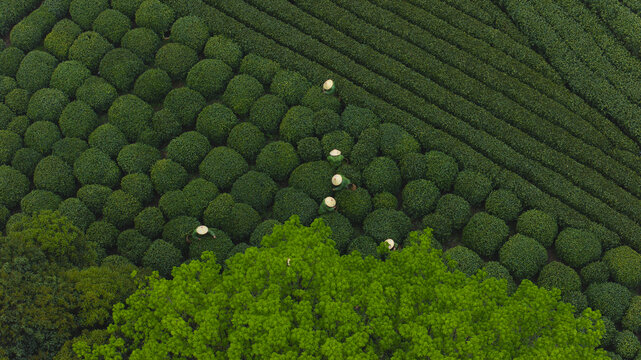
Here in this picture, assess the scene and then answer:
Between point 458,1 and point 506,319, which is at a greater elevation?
point 458,1

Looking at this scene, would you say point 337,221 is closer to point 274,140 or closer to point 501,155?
point 274,140

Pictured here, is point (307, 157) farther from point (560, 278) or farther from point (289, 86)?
point (560, 278)

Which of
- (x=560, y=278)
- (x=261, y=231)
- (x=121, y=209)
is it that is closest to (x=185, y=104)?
(x=121, y=209)

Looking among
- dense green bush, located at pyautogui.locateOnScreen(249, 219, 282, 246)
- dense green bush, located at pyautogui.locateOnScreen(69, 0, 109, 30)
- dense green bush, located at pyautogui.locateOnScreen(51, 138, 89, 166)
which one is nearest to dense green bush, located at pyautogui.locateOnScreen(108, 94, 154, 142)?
dense green bush, located at pyautogui.locateOnScreen(51, 138, 89, 166)

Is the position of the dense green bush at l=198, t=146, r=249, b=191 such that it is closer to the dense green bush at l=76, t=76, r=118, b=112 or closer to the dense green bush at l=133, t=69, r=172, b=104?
the dense green bush at l=133, t=69, r=172, b=104

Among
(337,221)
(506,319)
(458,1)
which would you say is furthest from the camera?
(458,1)

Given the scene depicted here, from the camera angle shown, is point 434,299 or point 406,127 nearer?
point 434,299

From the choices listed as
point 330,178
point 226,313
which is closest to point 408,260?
point 226,313

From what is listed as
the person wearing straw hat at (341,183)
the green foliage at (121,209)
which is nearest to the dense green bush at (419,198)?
the person wearing straw hat at (341,183)
